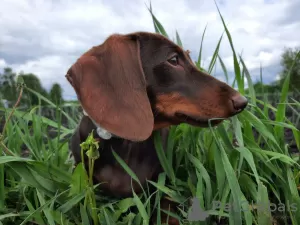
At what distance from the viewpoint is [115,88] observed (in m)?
1.41

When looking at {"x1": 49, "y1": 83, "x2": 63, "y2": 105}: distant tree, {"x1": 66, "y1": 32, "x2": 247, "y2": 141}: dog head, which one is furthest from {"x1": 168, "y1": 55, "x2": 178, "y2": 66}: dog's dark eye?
{"x1": 49, "y1": 83, "x2": 63, "y2": 105}: distant tree

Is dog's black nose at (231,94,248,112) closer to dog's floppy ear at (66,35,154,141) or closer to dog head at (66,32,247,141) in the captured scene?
dog head at (66,32,247,141)

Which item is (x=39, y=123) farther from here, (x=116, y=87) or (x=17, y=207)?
(x=116, y=87)

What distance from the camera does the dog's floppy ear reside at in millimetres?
1337

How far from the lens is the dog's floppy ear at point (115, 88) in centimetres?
134

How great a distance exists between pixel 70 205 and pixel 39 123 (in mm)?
804

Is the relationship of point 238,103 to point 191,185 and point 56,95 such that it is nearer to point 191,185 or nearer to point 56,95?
point 191,185

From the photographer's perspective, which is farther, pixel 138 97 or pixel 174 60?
pixel 174 60

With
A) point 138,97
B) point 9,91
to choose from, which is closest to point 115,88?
point 138,97

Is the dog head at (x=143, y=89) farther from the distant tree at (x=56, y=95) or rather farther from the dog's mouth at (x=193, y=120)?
the distant tree at (x=56, y=95)

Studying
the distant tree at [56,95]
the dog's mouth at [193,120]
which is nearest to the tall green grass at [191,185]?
the dog's mouth at [193,120]

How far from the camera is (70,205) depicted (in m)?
1.49

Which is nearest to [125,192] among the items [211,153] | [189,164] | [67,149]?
[189,164]

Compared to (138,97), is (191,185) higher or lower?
lower
